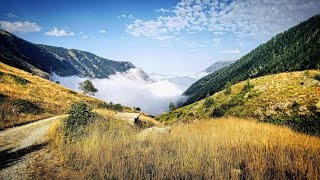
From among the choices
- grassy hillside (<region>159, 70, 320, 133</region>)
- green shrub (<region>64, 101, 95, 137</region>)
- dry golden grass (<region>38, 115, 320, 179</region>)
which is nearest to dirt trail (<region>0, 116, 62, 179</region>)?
dry golden grass (<region>38, 115, 320, 179</region>)

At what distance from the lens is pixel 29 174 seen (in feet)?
A: 24.3

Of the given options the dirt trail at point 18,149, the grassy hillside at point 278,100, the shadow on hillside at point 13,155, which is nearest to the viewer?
the dirt trail at point 18,149

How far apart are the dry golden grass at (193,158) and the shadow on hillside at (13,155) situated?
3.83ft

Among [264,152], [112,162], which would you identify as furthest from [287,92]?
[112,162]

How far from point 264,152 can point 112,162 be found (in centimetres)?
501

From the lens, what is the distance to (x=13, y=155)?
9633 millimetres

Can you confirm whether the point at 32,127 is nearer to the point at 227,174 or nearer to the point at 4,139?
the point at 4,139

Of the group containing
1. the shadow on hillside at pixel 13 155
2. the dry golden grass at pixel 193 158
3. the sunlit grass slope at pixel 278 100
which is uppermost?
the sunlit grass slope at pixel 278 100

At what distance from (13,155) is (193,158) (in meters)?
7.41

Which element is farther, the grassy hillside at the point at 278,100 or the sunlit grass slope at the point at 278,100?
the sunlit grass slope at the point at 278,100

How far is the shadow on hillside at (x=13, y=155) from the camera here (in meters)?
8.55

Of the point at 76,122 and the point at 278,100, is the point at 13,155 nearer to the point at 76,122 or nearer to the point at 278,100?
the point at 76,122

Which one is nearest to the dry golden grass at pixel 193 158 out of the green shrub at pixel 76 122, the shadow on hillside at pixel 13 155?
the shadow on hillside at pixel 13 155

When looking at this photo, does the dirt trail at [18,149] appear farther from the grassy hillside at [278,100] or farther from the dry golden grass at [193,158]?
the grassy hillside at [278,100]
